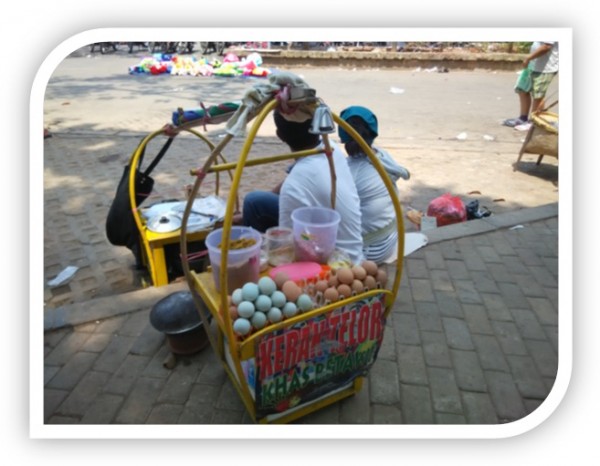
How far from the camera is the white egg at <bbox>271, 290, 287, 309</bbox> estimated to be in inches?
58.4

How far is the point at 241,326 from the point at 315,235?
543 mm

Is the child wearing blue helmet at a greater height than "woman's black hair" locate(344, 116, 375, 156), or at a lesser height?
lesser

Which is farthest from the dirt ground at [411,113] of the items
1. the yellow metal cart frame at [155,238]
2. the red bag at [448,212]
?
the yellow metal cart frame at [155,238]

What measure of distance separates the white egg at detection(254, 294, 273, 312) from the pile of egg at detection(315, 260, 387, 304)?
0.21m

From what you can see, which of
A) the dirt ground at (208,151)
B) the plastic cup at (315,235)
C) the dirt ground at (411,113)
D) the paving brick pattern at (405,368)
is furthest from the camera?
the dirt ground at (411,113)

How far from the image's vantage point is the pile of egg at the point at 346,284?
1.58 m

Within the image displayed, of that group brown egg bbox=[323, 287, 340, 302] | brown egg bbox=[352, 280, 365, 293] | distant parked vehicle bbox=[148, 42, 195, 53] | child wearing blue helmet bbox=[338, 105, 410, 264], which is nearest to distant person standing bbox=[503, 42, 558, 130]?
child wearing blue helmet bbox=[338, 105, 410, 264]

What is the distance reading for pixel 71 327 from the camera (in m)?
2.47

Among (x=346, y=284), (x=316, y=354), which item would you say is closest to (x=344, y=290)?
(x=346, y=284)

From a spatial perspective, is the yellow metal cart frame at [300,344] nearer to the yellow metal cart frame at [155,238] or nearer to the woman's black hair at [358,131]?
the woman's black hair at [358,131]

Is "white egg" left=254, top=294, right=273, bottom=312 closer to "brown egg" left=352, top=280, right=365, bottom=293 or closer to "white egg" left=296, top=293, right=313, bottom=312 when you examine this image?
"white egg" left=296, top=293, right=313, bottom=312

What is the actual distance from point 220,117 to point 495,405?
189cm
